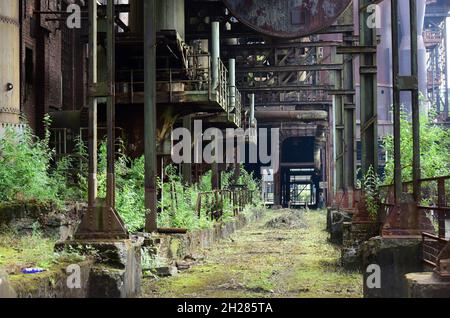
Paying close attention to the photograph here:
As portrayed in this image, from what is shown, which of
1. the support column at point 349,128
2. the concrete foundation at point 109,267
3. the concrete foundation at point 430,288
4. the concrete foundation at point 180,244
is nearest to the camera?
the concrete foundation at point 430,288

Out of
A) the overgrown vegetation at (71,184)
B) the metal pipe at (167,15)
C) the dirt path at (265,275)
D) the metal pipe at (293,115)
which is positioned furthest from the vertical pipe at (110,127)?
the metal pipe at (293,115)

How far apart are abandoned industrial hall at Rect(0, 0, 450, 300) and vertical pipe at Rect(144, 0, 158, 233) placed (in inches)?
1.0

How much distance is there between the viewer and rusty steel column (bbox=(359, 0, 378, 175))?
12.0 metres

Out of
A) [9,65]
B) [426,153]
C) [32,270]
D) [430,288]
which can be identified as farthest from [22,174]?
[430,288]

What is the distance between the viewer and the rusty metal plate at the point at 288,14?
1791cm

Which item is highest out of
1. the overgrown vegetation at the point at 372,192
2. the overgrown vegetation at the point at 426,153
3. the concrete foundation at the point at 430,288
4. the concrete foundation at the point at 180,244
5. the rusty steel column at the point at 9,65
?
the rusty steel column at the point at 9,65

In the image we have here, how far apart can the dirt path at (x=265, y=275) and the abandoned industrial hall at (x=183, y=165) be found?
0.18 ft

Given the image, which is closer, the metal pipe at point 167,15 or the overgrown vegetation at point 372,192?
the overgrown vegetation at point 372,192

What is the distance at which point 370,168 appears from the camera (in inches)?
469

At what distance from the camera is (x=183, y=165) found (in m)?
20.6

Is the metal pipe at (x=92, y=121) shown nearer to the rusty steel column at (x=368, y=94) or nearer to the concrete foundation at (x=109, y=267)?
the concrete foundation at (x=109, y=267)
